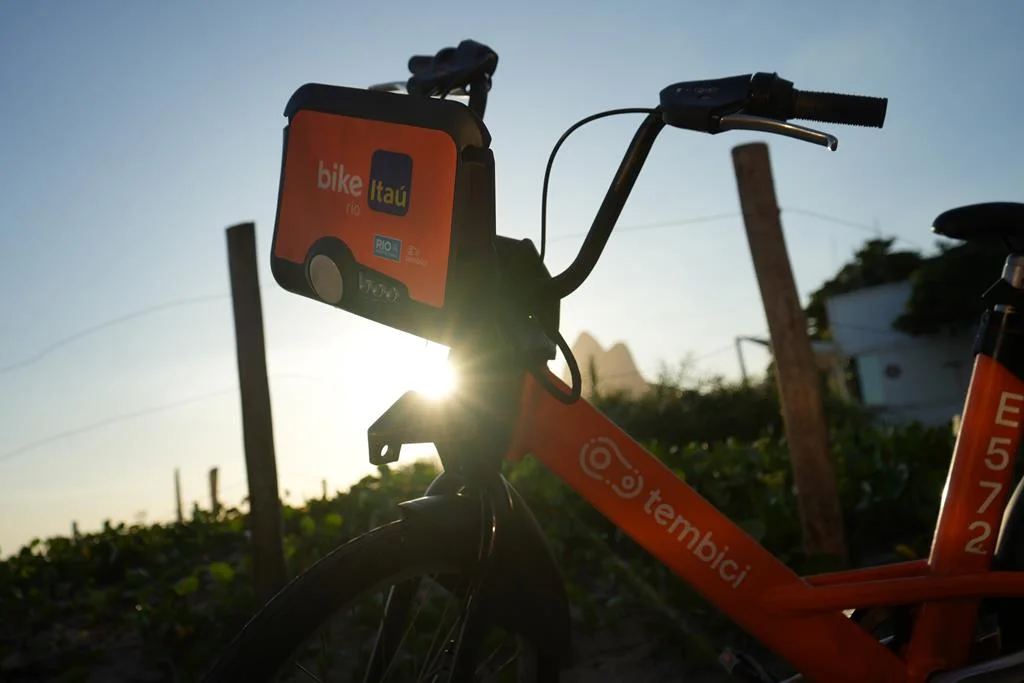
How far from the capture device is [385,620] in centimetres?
175

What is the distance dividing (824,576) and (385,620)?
0.94m

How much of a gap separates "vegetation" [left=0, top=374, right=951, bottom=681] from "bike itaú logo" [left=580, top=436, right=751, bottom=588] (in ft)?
5.41

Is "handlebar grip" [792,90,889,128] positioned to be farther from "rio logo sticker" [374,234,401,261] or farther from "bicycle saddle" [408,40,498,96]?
"rio logo sticker" [374,234,401,261]

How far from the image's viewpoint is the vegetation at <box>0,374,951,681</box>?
12.9ft

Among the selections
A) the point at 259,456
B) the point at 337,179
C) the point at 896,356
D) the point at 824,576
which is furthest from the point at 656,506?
the point at 896,356

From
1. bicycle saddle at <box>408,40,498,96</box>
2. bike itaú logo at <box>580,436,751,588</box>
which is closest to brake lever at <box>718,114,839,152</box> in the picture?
bicycle saddle at <box>408,40,498,96</box>

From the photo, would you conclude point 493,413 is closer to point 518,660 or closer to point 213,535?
point 518,660

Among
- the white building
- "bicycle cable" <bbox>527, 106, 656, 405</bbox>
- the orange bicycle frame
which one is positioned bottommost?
the orange bicycle frame

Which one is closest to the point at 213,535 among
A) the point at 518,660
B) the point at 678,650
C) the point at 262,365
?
the point at 262,365

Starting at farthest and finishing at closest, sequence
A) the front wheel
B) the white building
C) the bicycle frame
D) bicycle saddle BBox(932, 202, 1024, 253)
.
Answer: the white building
bicycle saddle BBox(932, 202, 1024, 253)
the bicycle frame
the front wheel

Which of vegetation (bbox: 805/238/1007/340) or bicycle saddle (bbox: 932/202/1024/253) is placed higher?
vegetation (bbox: 805/238/1007/340)

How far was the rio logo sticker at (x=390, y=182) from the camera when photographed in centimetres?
150

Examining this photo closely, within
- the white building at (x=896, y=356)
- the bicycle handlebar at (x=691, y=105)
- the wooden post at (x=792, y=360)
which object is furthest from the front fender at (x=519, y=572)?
the white building at (x=896, y=356)

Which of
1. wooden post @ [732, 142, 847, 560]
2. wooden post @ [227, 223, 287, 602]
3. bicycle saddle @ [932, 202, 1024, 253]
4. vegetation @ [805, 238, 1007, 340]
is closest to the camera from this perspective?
bicycle saddle @ [932, 202, 1024, 253]
